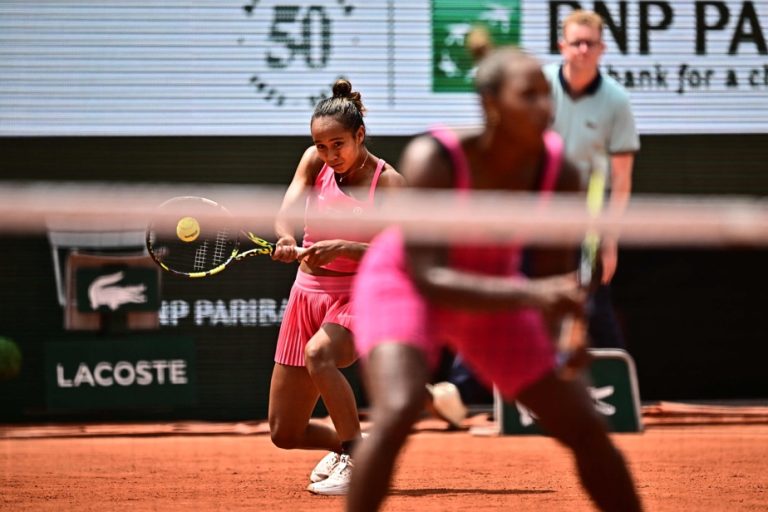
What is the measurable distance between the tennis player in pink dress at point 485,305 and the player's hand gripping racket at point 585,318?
2.4 inches

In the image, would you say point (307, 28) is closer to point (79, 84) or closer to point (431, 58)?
point (431, 58)

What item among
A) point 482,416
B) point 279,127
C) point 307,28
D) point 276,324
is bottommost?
point 482,416

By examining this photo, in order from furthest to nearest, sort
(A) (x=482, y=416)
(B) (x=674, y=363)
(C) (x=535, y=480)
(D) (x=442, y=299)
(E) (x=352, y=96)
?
(B) (x=674, y=363) < (A) (x=482, y=416) < (C) (x=535, y=480) < (E) (x=352, y=96) < (D) (x=442, y=299)

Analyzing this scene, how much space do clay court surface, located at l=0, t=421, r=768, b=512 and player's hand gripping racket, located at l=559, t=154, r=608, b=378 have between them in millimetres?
2153

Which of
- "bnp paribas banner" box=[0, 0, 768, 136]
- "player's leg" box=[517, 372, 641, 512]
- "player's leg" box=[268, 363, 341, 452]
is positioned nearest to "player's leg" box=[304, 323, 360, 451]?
"player's leg" box=[268, 363, 341, 452]

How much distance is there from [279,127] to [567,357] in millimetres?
6858

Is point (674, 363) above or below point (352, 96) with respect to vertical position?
below

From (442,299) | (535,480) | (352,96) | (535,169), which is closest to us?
(442,299)

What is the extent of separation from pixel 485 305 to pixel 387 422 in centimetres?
41

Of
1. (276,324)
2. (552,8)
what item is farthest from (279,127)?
(552,8)

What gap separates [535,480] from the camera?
21.4 feet

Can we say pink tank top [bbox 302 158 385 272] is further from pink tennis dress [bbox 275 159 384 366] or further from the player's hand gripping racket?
the player's hand gripping racket

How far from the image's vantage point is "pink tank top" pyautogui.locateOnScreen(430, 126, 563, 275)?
3367mm

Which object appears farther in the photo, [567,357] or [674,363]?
[674,363]
